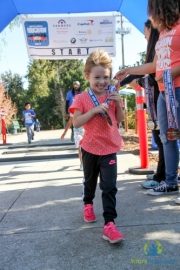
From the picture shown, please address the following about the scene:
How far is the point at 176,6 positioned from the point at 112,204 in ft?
6.14

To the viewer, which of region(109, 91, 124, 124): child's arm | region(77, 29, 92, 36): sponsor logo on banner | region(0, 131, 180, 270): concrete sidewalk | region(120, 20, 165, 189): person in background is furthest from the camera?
region(77, 29, 92, 36): sponsor logo on banner

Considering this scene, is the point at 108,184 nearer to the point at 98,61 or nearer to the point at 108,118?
the point at 108,118

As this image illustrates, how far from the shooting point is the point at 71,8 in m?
5.71

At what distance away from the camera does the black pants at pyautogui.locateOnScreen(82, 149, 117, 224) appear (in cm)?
230

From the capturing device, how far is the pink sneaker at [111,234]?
6.73ft

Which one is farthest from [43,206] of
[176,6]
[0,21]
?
[0,21]

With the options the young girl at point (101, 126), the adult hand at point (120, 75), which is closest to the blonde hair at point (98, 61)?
the young girl at point (101, 126)

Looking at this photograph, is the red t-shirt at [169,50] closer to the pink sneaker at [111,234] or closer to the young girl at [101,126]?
the young girl at [101,126]

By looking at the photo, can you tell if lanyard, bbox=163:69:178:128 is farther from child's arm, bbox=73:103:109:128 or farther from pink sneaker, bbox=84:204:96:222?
pink sneaker, bbox=84:204:96:222

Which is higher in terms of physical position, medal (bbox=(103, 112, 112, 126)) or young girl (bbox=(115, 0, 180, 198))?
young girl (bbox=(115, 0, 180, 198))

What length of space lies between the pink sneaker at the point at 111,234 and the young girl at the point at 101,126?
9 centimetres

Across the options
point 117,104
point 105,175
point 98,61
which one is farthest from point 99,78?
point 105,175

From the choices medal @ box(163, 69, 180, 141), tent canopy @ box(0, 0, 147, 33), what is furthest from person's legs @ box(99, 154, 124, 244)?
tent canopy @ box(0, 0, 147, 33)

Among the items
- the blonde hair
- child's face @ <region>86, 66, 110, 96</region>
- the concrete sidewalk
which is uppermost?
the blonde hair
